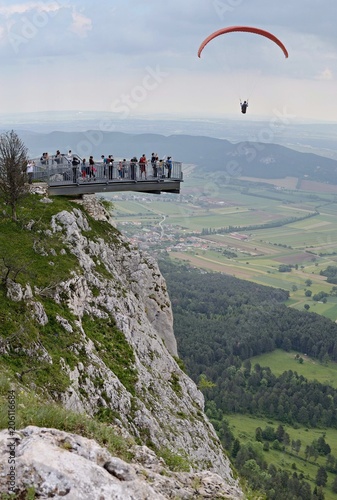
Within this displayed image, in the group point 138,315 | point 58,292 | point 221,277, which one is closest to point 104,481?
point 58,292

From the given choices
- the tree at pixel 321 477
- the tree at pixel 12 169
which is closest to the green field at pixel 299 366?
the tree at pixel 321 477

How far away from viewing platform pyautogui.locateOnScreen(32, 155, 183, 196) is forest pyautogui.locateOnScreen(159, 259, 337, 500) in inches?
2211

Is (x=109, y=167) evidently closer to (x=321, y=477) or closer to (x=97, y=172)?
(x=97, y=172)

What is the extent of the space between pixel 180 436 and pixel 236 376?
10773cm

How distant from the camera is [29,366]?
49.3 ft

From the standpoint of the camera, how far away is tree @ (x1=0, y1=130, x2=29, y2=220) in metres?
23.4

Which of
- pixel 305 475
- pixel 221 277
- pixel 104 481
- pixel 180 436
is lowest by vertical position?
pixel 305 475

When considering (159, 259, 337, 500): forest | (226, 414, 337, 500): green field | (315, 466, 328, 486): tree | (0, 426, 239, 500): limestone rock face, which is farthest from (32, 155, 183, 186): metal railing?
(315, 466, 328, 486): tree

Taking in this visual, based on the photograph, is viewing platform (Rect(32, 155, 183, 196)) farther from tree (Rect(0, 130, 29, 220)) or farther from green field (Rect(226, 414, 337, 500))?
green field (Rect(226, 414, 337, 500))

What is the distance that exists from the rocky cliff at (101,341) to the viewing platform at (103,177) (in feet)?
4.81

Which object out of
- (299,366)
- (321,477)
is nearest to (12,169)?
(321,477)

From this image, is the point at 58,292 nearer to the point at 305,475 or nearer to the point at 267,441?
the point at 305,475

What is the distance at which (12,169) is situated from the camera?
23.5m

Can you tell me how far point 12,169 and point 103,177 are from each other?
9.07m
